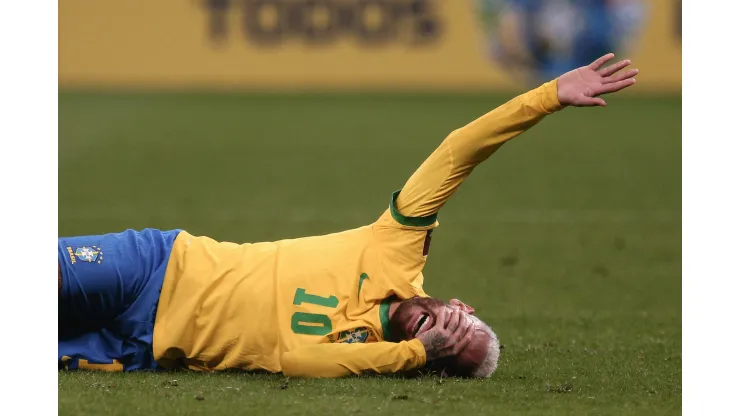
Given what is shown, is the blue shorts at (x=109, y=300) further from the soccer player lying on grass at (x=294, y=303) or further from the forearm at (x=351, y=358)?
the forearm at (x=351, y=358)

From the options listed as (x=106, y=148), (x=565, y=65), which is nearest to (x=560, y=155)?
(x=106, y=148)

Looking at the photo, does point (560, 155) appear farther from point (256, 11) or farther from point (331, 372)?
point (331, 372)

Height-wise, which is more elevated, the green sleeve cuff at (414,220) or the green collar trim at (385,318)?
the green sleeve cuff at (414,220)

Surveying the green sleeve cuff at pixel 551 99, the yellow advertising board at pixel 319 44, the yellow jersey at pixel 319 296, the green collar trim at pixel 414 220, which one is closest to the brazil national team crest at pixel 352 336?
the yellow jersey at pixel 319 296

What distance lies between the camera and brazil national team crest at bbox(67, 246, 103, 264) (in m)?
5.57

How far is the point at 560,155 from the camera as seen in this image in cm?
1645

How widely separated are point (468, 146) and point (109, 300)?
1648mm

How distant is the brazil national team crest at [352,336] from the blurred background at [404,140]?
2.87ft

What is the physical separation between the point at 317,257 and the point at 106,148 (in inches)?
455

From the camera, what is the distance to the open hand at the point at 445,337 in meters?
5.43

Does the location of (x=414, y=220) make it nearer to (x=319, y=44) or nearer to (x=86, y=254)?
(x=86, y=254)

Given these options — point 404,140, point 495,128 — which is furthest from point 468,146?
point 404,140

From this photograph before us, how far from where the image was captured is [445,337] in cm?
543

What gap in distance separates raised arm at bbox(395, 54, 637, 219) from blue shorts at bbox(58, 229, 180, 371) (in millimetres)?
1124
